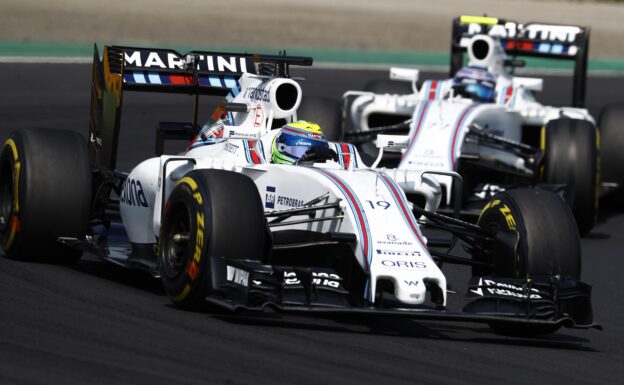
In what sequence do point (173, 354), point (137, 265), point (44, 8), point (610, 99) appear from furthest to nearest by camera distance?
point (44, 8)
point (610, 99)
point (137, 265)
point (173, 354)

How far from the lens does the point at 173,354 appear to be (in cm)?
765

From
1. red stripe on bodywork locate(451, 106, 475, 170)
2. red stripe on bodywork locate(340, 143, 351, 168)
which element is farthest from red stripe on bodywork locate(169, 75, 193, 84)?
red stripe on bodywork locate(451, 106, 475, 170)

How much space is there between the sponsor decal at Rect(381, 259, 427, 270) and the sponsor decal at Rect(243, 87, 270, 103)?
8.04 feet

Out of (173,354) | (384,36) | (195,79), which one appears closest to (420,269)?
(173,354)

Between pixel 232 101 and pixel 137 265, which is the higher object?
pixel 232 101

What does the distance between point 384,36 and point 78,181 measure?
2800 centimetres

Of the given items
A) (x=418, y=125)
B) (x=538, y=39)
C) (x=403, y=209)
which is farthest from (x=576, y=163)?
(x=403, y=209)

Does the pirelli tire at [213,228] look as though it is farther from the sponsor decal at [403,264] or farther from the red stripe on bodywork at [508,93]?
the red stripe on bodywork at [508,93]

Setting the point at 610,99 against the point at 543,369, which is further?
the point at 610,99

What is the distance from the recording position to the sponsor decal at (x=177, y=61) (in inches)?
451

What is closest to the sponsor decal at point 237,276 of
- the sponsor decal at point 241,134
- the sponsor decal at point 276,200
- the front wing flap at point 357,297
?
the front wing flap at point 357,297

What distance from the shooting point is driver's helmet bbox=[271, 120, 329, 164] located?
10.0 m

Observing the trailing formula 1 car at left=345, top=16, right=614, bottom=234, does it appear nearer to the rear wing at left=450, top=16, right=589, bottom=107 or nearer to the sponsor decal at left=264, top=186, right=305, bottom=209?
the rear wing at left=450, top=16, right=589, bottom=107

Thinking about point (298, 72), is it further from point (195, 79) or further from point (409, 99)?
point (195, 79)
